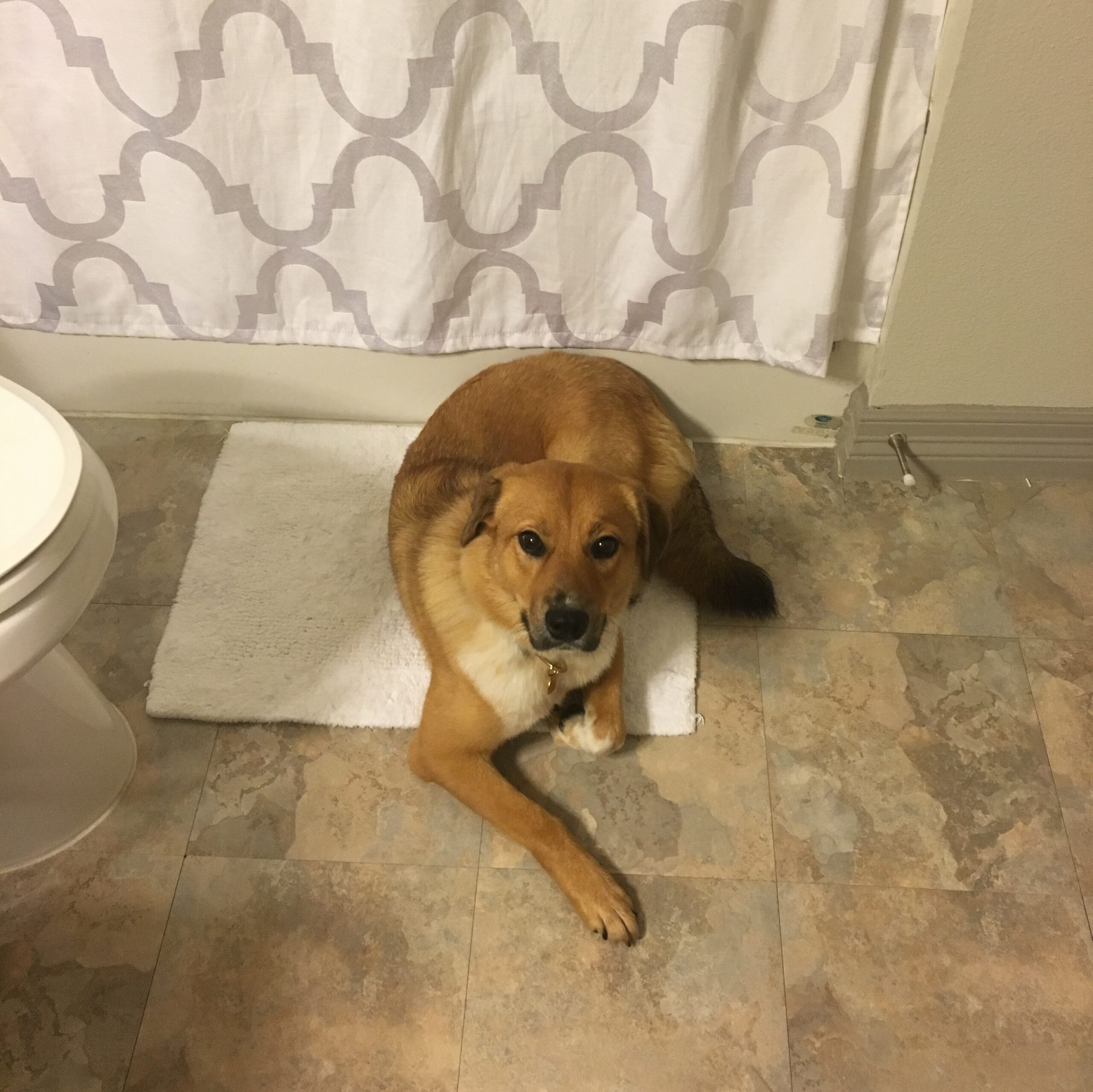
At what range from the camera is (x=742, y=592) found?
1966 mm

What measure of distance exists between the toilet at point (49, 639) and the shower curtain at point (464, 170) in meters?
0.83

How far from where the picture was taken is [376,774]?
1866mm

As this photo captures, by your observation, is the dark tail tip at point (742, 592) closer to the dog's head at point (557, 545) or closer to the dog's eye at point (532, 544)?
the dog's head at point (557, 545)

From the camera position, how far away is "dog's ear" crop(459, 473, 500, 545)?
160 cm

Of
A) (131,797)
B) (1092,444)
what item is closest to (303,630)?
(131,797)

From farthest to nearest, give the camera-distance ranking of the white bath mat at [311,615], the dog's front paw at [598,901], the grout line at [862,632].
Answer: the grout line at [862,632] → the white bath mat at [311,615] → the dog's front paw at [598,901]

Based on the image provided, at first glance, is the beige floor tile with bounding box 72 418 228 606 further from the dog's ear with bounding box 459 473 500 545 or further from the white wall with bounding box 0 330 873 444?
the dog's ear with bounding box 459 473 500 545

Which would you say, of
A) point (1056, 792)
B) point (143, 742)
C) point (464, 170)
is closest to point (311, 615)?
point (143, 742)

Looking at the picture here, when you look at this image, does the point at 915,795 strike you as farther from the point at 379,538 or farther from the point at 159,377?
the point at 159,377

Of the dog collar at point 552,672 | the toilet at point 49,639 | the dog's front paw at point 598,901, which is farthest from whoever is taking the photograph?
the dog collar at point 552,672

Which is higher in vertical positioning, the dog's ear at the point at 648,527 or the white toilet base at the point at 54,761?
the dog's ear at the point at 648,527

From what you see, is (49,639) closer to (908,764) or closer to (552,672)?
(552,672)

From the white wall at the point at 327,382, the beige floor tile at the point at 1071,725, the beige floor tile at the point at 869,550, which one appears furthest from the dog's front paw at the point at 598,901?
the white wall at the point at 327,382

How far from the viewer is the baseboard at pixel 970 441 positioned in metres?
2.27
